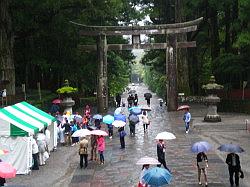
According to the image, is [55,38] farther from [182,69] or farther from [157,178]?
[157,178]

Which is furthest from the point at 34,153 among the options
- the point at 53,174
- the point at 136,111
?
the point at 136,111

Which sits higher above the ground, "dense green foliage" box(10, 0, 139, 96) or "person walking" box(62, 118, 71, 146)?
"dense green foliage" box(10, 0, 139, 96)

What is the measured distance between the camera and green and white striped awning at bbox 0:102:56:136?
54.3 feet

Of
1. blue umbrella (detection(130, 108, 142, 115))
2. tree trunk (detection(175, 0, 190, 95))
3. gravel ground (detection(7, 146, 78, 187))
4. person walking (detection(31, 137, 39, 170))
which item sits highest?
tree trunk (detection(175, 0, 190, 95))

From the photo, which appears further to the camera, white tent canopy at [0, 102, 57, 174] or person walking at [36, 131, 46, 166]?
person walking at [36, 131, 46, 166]

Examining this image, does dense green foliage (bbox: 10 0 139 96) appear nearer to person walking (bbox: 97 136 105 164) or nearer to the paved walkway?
the paved walkway

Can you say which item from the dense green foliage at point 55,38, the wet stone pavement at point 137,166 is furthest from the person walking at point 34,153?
the dense green foliage at point 55,38

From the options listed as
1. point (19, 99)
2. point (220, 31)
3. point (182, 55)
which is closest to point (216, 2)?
point (182, 55)

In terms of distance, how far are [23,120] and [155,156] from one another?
225 inches

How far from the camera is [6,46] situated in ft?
101

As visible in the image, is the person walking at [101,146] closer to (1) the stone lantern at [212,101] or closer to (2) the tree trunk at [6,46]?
(1) the stone lantern at [212,101]

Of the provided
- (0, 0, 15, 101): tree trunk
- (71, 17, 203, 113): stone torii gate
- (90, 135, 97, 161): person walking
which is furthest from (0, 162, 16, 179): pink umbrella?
(71, 17, 203, 113): stone torii gate

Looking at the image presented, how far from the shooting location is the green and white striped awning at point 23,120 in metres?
16.5

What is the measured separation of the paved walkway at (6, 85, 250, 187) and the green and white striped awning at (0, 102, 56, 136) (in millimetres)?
1632
